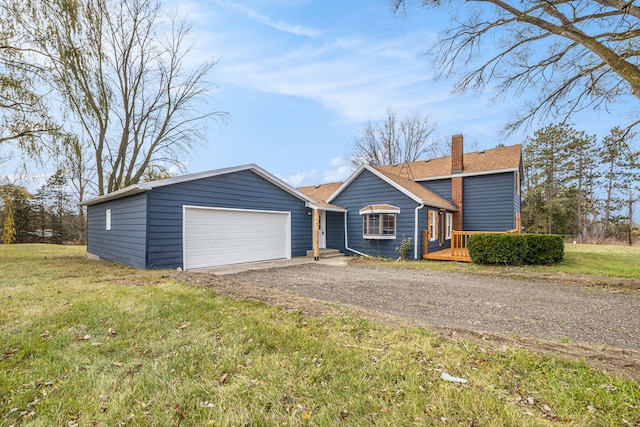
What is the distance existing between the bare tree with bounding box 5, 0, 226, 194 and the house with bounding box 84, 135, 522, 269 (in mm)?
3863

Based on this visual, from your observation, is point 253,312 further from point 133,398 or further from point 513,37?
point 513,37

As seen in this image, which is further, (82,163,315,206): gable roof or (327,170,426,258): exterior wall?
(327,170,426,258): exterior wall

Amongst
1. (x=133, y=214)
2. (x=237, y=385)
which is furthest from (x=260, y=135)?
(x=237, y=385)

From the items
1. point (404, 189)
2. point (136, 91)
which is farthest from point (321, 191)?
point (136, 91)

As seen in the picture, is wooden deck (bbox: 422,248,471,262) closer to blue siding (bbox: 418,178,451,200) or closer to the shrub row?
the shrub row

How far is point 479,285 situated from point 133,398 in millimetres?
6928

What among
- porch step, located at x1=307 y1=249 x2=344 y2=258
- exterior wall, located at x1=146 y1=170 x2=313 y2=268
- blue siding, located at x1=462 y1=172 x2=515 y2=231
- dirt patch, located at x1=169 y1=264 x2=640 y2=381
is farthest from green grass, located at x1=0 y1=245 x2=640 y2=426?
blue siding, located at x1=462 y1=172 x2=515 y2=231

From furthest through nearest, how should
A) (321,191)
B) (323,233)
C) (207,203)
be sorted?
(321,191), (323,233), (207,203)

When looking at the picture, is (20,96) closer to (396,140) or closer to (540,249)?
(540,249)

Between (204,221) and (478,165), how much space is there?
42.1ft

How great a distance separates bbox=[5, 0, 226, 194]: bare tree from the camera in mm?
12180

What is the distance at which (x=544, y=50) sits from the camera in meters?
8.02

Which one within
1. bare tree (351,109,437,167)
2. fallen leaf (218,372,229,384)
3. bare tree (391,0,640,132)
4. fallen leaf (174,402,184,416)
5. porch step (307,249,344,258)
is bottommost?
porch step (307,249,344,258)

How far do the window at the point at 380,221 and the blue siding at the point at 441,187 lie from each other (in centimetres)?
424
